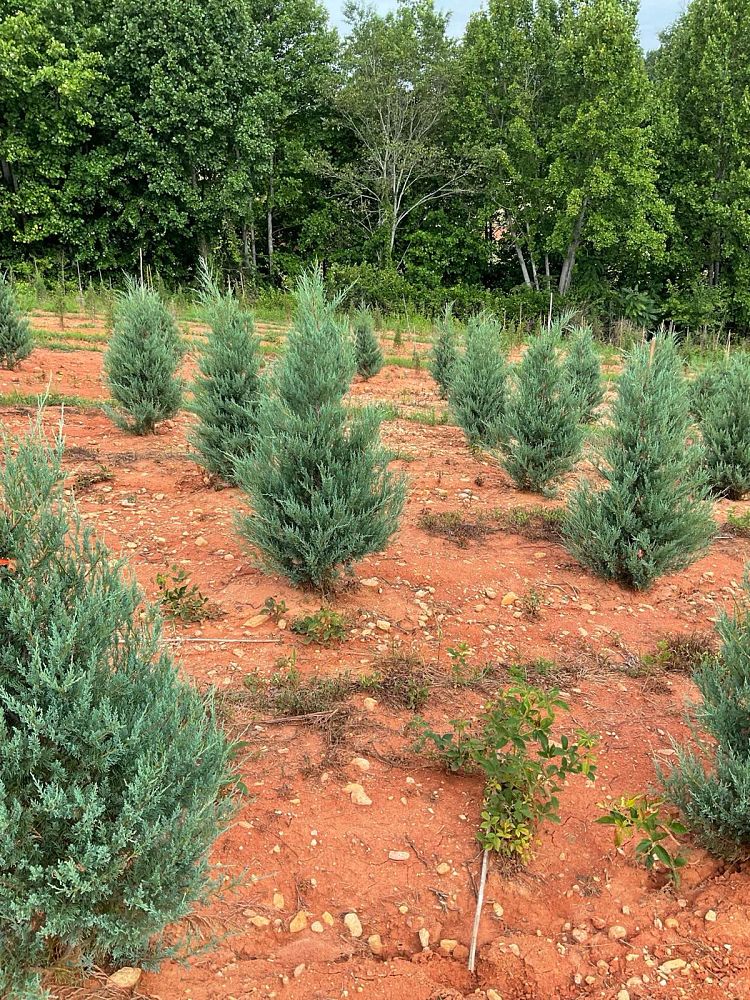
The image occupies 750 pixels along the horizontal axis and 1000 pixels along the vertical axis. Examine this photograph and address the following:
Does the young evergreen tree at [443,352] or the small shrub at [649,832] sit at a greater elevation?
the young evergreen tree at [443,352]

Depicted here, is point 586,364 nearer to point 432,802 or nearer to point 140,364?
point 140,364

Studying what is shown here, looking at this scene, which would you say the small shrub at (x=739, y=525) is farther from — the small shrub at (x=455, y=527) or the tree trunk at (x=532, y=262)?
the tree trunk at (x=532, y=262)

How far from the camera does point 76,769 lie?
1737 millimetres

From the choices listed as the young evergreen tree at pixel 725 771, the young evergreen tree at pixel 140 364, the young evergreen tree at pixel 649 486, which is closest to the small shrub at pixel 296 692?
the young evergreen tree at pixel 725 771

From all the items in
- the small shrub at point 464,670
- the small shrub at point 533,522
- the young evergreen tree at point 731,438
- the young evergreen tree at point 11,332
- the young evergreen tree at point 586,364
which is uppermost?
the young evergreen tree at point 11,332

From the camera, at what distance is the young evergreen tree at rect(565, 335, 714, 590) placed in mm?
4395

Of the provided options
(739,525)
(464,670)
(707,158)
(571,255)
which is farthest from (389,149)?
(464,670)

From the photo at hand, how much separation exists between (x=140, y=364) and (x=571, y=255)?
61.8 ft

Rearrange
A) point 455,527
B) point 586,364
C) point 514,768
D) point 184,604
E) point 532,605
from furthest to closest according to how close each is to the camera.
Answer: point 586,364 → point 455,527 → point 532,605 → point 184,604 → point 514,768

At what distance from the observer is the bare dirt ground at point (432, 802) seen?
2.05 metres

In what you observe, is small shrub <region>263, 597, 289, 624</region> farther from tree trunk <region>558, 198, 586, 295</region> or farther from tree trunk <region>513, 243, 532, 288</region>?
→ tree trunk <region>513, 243, 532, 288</region>

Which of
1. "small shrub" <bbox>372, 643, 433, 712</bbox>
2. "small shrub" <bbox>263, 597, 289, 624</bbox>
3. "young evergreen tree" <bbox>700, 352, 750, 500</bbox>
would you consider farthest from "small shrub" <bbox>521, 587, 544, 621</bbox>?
"young evergreen tree" <bbox>700, 352, 750, 500</bbox>

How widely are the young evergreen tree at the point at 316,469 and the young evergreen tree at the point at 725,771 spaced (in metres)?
2.01

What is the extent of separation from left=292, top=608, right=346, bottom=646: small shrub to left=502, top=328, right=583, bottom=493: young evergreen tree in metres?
2.99
